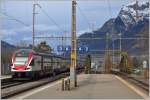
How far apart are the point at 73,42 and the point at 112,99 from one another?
10.5 meters

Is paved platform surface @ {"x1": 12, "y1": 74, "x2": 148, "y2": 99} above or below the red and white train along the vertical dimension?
below

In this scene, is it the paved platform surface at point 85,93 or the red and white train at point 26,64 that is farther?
the red and white train at point 26,64

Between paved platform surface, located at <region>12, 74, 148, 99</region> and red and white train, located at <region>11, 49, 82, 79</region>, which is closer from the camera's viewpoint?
paved platform surface, located at <region>12, 74, 148, 99</region>

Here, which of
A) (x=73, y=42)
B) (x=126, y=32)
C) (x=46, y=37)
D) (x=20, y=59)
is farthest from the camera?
(x=126, y=32)

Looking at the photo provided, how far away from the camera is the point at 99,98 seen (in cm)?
2220

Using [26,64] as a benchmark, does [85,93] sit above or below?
below

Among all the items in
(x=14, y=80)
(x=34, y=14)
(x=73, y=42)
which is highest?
(x=34, y=14)

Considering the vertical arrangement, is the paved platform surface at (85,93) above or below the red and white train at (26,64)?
below

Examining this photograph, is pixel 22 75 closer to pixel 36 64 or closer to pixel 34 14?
pixel 36 64

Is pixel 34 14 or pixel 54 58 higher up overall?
pixel 34 14

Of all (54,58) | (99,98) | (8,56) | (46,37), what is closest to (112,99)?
(99,98)

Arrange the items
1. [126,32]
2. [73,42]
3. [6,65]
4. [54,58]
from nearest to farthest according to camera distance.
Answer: [73,42]
[54,58]
[6,65]
[126,32]

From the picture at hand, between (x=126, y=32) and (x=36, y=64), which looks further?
(x=126, y=32)

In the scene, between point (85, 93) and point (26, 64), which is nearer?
point (85, 93)
